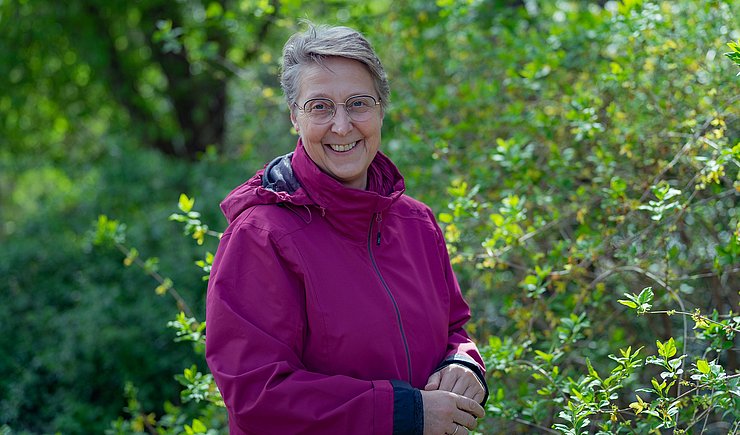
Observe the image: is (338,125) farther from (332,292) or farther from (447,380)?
(447,380)

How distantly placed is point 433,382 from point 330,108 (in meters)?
0.86

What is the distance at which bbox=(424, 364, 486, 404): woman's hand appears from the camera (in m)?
2.45

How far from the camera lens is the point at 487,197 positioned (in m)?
4.21

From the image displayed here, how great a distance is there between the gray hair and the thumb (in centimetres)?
86

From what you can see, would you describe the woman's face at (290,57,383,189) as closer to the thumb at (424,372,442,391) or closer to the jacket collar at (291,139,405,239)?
the jacket collar at (291,139,405,239)

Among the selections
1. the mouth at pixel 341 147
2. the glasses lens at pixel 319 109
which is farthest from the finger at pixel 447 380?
the glasses lens at pixel 319 109

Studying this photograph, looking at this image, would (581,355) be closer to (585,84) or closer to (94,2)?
(585,84)

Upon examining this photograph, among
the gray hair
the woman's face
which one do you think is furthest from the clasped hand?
the gray hair

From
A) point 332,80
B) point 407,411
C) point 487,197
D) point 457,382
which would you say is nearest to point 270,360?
point 407,411

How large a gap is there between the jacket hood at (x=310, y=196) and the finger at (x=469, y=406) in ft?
1.84

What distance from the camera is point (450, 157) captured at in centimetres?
458

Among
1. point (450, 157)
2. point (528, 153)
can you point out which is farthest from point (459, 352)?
point (450, 157)

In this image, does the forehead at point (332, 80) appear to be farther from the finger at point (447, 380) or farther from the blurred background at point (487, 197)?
the blurred background at point (487, 197)

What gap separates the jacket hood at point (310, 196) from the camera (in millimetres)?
2398
